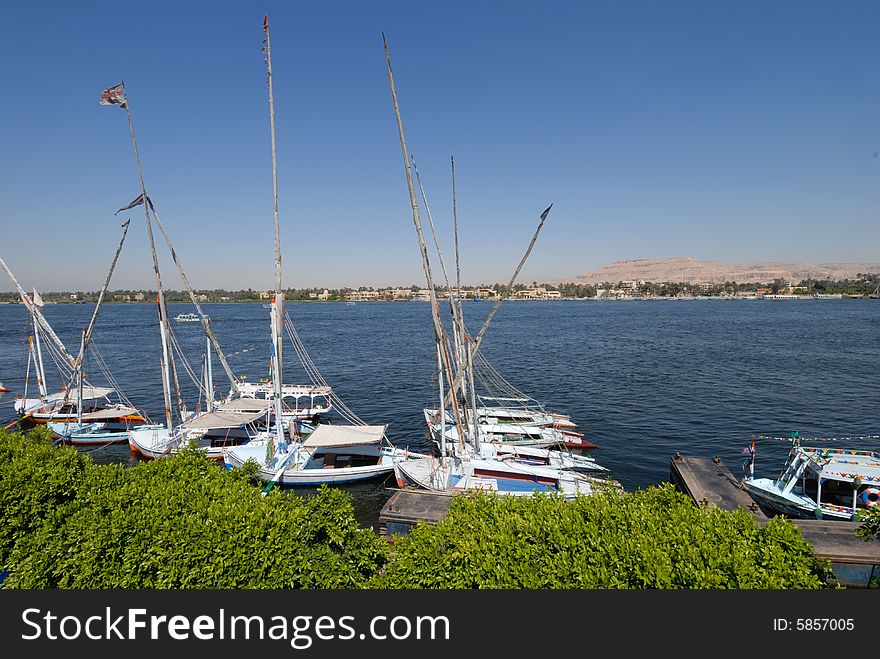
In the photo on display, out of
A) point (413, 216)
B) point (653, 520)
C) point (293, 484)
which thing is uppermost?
point (413, 216)

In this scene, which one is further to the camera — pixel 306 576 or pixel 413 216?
pixel 413 216

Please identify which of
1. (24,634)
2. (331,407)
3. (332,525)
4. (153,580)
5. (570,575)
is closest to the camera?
(24,634)

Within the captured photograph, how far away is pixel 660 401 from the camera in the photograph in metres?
55.3

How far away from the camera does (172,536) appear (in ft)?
38.1

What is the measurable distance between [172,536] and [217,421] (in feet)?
87.9

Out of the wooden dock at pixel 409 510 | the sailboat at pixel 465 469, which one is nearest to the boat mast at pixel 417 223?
the sailboat at pixel 465 469

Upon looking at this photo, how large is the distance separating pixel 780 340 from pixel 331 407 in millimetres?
100067

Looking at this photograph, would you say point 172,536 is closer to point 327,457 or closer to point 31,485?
point 31,485

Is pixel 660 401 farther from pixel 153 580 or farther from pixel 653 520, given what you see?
pixel 153 580

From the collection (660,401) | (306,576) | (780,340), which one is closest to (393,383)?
(660,401)

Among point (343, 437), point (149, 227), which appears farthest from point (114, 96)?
point (343, 437)

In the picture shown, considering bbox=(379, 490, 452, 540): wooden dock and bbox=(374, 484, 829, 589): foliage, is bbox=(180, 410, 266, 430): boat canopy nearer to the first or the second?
bbox=(379, 490, 452, 540): wooden dock

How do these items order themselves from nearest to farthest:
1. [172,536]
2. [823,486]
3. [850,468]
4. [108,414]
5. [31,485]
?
[172,536]
[31,485]
[850,468]
[823,486]
[108,414]

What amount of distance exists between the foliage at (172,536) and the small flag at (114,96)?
23923 millimetres
